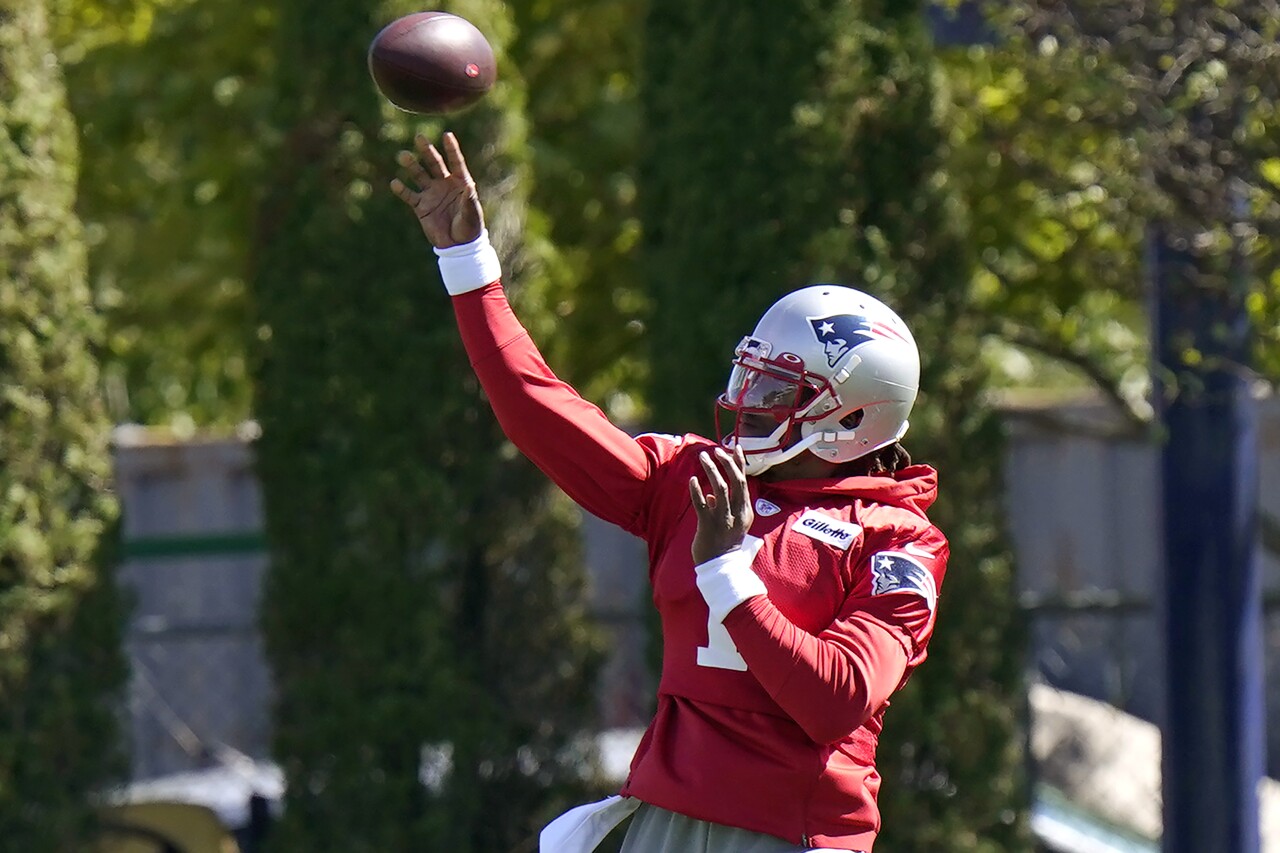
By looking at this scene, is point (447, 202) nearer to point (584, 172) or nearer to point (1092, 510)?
point (584, 172)

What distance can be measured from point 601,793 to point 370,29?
9.35 feet

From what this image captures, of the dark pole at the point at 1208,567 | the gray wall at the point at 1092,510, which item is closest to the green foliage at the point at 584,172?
the gray wall at the point at 1092,510

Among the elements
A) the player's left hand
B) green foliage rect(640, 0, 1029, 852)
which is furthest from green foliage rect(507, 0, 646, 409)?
the player's left hand

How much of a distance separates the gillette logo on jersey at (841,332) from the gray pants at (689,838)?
882 mm

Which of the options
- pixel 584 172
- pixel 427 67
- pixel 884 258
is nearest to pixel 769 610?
pixel 427 67

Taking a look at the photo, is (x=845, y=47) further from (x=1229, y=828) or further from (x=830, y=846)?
(x=830, y=846)

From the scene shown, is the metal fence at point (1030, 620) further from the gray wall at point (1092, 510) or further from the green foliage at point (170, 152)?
the green foliage at point (170, 152)

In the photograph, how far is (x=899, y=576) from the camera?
3.07 meters

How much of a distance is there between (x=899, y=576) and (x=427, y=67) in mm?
1474

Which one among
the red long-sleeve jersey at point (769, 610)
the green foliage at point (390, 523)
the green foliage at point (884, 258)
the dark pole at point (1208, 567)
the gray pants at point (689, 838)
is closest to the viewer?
the red long-sleeve jersey at point (769, 610)

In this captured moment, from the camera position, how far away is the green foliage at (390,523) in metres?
6.00

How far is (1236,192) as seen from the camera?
529 centimetres

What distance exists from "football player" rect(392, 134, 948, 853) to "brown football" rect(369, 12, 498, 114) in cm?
39

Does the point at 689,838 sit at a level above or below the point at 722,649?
below
